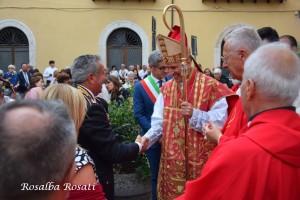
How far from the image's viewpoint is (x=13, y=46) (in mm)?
18266

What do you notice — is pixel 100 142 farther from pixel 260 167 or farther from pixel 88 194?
pixel 260 167

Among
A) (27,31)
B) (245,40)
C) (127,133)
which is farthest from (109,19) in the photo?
(245,40)

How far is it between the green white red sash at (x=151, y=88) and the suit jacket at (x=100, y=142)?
1.59 meters

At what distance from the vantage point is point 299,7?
18.5 m

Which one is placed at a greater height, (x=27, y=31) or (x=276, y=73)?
(x=27, y=31)

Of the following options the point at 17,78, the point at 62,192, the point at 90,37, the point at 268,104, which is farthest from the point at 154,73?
the point at 90,37

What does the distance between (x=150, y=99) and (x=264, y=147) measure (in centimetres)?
273

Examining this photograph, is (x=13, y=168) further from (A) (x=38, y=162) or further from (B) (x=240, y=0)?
(B) (x=240, y=0)

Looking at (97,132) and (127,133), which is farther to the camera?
(127,133)

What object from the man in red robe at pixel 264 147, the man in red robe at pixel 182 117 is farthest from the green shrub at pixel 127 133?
the man in red robe at pixel 264 147

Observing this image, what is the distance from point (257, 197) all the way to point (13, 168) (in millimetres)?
1036

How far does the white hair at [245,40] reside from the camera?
2.74m

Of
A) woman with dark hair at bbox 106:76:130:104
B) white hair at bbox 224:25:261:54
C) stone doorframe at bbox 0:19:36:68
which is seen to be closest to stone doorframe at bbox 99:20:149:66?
stone doorframe at bbox 0:19:36:68

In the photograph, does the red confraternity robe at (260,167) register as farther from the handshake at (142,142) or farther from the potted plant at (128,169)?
the potted plant at (128,169)
